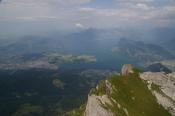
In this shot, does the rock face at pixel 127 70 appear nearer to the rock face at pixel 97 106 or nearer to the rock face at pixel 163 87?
the rock face at pixel 163 87

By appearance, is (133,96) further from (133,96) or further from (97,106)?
(97,106)

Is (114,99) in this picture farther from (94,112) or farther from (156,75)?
(156,75)

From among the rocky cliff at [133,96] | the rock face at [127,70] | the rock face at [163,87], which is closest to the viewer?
the rocky cliff at [133,96]

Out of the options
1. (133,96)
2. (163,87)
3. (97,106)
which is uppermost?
(97,106)

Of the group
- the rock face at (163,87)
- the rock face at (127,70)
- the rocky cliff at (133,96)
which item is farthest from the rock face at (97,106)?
the rock face at (127,70)

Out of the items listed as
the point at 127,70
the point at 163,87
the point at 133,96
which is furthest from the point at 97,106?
the point at 163,87

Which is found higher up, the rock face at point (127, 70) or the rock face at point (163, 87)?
the rock face at point (127, 70)

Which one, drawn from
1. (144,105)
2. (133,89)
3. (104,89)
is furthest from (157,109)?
(104,89)

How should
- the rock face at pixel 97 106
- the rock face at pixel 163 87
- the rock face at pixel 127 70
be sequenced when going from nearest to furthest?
the rock face at pixel 97 106 < the rock face at pixel 163 87 < the rock face at pixel 127 70
